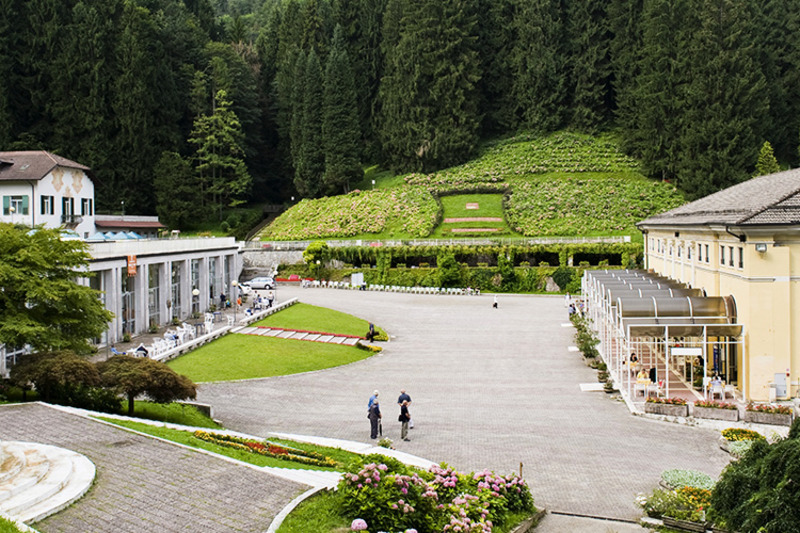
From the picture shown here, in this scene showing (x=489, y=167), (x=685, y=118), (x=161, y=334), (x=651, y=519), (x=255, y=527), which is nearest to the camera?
(x=255, y=527)

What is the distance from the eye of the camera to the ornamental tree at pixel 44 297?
2208 centimetres

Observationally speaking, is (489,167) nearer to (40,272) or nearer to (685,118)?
(685,118)

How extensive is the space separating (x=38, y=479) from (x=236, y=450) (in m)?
4.52

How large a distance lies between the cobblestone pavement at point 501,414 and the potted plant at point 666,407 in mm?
503

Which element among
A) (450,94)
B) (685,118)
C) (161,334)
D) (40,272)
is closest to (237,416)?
(40,272)

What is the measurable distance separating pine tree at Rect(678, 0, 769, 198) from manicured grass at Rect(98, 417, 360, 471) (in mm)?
66683

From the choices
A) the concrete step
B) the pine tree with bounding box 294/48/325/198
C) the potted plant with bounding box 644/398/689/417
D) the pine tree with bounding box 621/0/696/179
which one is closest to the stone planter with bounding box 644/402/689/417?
the potted plant with bounding box 644/398/689/417

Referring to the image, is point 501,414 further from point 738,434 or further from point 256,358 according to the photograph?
point 256,358

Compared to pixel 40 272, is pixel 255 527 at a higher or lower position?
lower

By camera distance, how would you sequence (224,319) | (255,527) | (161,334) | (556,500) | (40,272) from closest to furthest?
(255,527)
(556,500)
(40,272)
(161,334)
(224,319)

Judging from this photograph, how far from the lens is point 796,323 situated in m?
24.8

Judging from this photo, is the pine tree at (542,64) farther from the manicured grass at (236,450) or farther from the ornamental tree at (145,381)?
the manicured grass at (236,450)

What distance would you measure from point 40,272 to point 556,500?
54.9ft

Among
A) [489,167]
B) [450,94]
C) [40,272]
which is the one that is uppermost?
[450,94]
